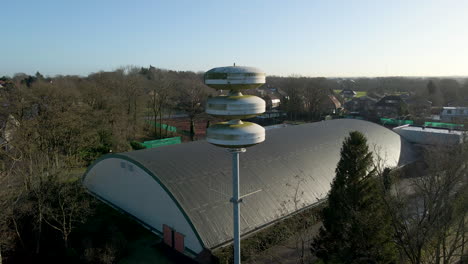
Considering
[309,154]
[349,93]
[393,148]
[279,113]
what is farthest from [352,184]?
[349,93]

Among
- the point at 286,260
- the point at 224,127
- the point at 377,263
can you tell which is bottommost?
the point at 286,260

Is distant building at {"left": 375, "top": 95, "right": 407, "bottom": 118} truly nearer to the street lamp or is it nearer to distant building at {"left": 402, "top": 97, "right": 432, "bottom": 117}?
distant building at {"left": 402, "top": 97, "right": 432, "bottom": 117}

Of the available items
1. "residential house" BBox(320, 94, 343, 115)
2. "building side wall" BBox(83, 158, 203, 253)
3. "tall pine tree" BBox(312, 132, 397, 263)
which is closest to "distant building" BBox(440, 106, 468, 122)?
"residential house" BBox(320, 94, 343, 115)

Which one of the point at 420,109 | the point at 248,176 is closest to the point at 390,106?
the point at 420,109

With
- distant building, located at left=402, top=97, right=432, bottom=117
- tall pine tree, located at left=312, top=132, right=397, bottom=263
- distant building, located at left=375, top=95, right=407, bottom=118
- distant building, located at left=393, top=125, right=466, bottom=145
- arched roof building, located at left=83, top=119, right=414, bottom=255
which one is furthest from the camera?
distant building, located at left=375, top=95, right=407, bottom=118

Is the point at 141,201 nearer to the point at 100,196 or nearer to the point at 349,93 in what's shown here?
the point at 100,196

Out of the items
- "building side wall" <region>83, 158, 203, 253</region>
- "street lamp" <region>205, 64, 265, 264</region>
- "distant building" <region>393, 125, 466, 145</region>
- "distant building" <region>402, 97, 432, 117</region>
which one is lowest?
"building side wall" <region>83, 158, 203, 253</region>

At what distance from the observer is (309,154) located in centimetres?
2505

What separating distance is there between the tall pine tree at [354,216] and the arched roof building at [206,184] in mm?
4106

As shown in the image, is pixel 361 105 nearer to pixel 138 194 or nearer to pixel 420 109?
pixel 420 109

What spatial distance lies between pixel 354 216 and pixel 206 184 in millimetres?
8151

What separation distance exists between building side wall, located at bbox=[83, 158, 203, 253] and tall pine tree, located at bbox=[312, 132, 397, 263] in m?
6.40

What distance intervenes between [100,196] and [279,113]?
178 feet

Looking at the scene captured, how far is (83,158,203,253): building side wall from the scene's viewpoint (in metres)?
16.3
